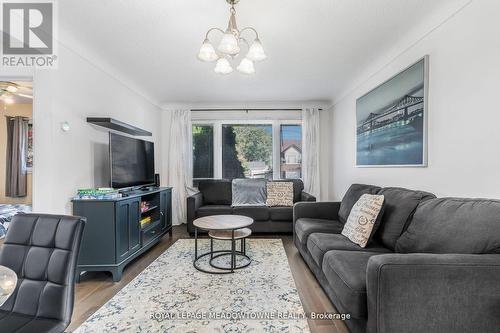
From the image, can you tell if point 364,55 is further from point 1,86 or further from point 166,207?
point 1,86

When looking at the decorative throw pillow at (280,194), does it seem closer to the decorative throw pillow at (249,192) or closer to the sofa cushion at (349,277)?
the decorative throw pillow at (249,192)

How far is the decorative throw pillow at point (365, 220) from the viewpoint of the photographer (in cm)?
220

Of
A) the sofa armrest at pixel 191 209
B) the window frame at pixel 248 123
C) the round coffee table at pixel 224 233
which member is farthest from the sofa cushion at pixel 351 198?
the sofa armrest at pixel 191 209

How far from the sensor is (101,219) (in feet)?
8.32

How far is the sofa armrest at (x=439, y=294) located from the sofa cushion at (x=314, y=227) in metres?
1.42

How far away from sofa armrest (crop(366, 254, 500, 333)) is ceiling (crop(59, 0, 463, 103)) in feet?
6.14

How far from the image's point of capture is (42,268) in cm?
123

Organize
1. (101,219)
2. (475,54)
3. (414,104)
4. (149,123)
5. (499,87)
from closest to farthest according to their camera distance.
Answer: (499,87) < (475,54) < (414,104) < (101,219) < (149,123)

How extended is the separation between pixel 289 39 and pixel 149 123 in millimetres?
3004

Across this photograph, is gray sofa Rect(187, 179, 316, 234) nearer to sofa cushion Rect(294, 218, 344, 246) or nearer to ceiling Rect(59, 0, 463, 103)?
sofa cushion Rect(294, 218, 344, 246)

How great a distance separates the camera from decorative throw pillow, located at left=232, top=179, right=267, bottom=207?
14.6 feet

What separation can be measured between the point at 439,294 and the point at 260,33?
2.37 m

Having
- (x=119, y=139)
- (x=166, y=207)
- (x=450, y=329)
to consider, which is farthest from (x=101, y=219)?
(x=450, y=329)

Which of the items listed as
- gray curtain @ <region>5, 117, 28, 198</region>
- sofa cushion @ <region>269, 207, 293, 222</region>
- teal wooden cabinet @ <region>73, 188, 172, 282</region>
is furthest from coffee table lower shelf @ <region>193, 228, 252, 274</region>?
gray curtain @ <region>5, 117, 28, 198</region>
